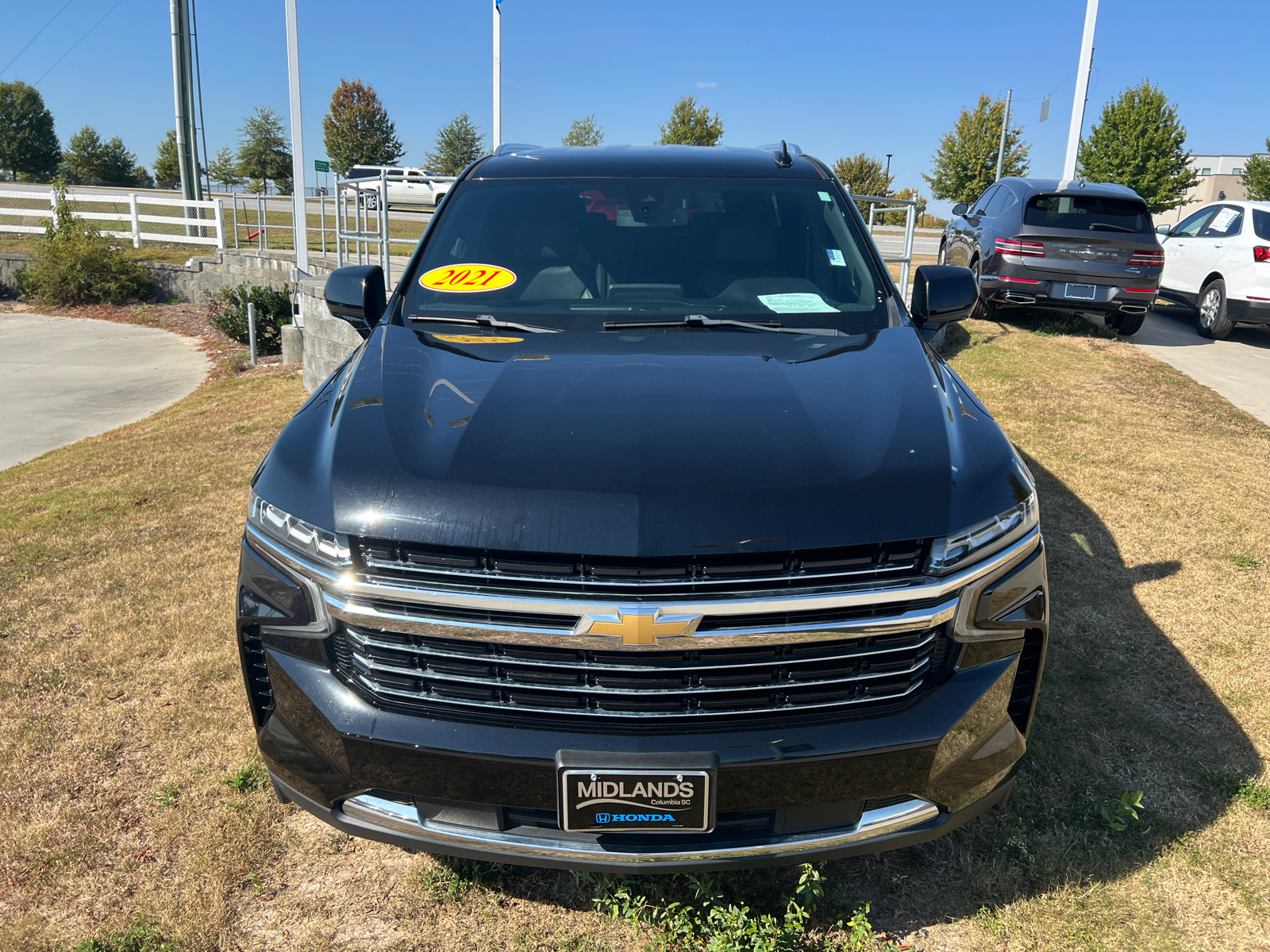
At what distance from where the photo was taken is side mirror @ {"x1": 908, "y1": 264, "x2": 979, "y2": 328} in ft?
10.7

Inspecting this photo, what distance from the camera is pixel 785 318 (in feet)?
9.72

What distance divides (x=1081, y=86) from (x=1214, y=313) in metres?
6.24

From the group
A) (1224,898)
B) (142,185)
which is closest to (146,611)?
(1224,898)

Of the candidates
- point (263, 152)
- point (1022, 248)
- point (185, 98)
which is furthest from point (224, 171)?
point (1022, 248)

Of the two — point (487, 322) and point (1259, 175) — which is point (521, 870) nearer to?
point (487, 322)

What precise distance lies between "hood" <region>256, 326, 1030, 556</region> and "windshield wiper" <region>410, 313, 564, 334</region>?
18 centimetres

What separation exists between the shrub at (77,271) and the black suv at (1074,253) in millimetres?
18517

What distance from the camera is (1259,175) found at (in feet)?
121

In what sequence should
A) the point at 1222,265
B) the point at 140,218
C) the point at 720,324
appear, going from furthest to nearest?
the point at 140,218
the point at 1222,265
the point at 720,324

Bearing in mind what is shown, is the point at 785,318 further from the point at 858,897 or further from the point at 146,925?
the point at 146,925

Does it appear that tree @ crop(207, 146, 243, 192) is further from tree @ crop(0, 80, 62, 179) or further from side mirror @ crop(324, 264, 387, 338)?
side mirror @ crop(324, 264, 387, 338)

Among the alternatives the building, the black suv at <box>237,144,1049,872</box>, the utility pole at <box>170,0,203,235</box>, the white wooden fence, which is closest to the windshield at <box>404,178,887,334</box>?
the black suv at <box>237,144,1049,872</box>

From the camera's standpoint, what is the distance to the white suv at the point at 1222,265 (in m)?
10.9

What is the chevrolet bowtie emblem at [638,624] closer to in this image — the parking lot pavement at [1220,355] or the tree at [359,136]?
the parking lot pavement at [1220,355]
